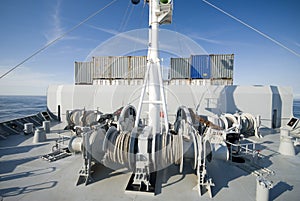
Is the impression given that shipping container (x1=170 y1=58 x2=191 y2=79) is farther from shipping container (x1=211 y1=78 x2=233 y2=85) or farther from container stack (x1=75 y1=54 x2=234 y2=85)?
shipping container (x1=211 y1=78 x2=233 y2=85)

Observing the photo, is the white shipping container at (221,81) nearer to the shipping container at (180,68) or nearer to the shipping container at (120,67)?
the shipping container at (180,68)

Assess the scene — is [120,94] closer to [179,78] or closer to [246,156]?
[179,78]

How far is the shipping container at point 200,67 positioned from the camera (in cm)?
1750

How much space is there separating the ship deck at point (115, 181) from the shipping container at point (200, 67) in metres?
12.2

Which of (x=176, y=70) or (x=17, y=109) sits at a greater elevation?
(x=176, y=70)

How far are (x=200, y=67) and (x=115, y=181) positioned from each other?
16.3 metres

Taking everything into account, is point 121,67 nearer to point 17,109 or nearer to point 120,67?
point 120,67

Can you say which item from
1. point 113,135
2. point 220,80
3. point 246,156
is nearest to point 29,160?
point 113,135

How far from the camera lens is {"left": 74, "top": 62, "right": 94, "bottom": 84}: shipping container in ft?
62.9

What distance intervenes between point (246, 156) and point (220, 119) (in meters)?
2.48

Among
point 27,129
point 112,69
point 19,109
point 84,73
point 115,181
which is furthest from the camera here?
point 19,109

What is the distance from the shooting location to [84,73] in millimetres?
19531

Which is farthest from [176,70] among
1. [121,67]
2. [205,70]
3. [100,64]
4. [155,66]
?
[155,66]

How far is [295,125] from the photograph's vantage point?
37.4 ft
